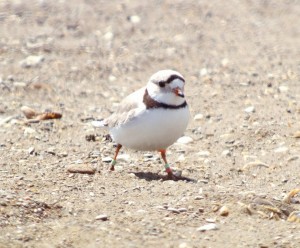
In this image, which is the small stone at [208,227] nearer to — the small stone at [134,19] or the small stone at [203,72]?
the small stone at [203,72]

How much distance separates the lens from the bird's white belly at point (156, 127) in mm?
7973

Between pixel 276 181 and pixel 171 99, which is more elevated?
pixel 171 99

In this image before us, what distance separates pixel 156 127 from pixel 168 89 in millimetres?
352

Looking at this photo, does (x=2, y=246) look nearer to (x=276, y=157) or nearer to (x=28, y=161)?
(x=28, y=161)

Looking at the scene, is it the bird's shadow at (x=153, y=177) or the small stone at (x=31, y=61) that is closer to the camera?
the bird's shadow at (x=153, y=177)

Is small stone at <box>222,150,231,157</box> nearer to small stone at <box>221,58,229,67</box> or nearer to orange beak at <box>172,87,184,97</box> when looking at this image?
orange beak at <box>172,87,184,97</box>

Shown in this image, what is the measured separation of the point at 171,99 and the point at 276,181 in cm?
132

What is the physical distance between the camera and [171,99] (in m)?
8.04

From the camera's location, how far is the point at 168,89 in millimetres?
8078

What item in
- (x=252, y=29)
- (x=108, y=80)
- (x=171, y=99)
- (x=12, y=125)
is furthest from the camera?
(x=252, y=29)

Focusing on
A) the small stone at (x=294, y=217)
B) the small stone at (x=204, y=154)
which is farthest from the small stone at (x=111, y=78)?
the small stone at (x=294, y=217)

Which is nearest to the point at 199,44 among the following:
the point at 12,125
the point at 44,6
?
the point at 44,6

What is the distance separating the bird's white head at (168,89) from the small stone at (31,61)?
514cm

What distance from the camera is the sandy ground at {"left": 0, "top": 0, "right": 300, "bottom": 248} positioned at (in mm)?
6957
